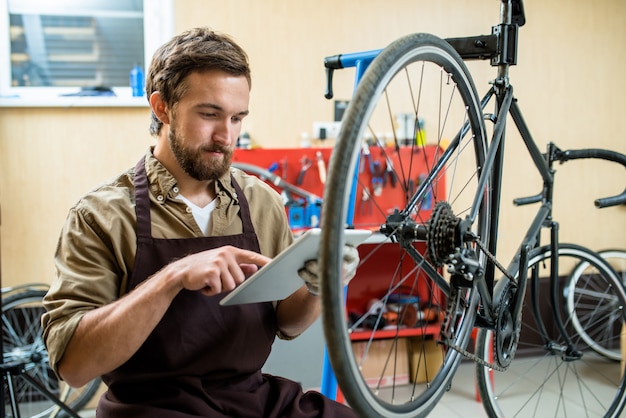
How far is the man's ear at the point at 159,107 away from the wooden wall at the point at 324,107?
1.68 metres

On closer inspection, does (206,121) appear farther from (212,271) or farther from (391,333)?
(391,333)

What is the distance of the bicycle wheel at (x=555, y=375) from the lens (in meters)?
2.02

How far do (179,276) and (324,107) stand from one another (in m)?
2.23

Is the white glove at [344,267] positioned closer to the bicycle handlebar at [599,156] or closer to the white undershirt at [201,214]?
the white undershirt at [201,214]

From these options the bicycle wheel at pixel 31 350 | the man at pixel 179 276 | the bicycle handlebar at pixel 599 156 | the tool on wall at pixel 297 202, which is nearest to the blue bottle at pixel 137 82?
the tool on wall at pixel 297 202

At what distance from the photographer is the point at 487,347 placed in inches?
81.0

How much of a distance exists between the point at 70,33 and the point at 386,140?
1.66m

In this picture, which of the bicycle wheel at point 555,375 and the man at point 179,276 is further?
the bicycle wheel at point 555,375

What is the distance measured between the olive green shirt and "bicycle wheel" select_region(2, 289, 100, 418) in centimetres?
172

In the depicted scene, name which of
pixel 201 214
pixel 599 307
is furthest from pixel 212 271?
→ pixel 599 307

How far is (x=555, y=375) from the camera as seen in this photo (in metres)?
3.21

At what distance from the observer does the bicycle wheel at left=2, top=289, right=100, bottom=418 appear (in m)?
2.74

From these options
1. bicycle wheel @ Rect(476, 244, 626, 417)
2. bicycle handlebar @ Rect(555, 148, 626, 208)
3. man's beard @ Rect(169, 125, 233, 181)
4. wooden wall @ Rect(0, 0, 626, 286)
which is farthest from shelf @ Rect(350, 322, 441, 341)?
man's beard @ Rect(169, 125, 233, 181)

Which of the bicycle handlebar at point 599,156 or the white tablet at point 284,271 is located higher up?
the bicycle handlebar at point 599,156
